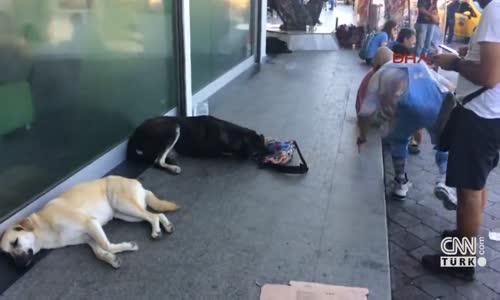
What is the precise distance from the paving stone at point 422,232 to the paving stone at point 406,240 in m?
0.04

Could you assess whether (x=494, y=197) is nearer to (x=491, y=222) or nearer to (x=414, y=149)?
(x=491, y=222)

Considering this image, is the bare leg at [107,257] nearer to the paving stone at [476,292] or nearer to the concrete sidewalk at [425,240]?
the concrete sidewalk at [425,240]

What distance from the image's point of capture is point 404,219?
380 centimetres

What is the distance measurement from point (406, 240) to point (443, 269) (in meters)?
0.45

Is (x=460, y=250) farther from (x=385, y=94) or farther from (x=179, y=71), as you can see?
(x=179, y=71)

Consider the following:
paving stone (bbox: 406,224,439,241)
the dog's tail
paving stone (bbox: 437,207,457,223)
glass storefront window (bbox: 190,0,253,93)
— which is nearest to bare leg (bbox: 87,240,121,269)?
the dog's tail

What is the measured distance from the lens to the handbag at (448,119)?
9.31 ft

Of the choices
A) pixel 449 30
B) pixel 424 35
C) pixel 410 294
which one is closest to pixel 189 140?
pixel 410 294

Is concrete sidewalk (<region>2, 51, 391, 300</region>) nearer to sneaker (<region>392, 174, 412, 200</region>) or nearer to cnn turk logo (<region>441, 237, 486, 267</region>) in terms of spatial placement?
sneaker (<region>392, 174, 412, 200</region>)

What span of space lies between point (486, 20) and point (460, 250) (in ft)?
4.75

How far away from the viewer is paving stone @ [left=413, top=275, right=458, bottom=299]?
2936 mm

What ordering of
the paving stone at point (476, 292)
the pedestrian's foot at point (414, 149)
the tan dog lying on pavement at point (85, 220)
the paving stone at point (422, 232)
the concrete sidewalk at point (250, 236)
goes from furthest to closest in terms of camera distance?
1. the pedestrian's foot at point (414, 149)
2. the paving stone at point (422, 232)
3. the paving stone at point (476, 292)
4. the tan dog lying on pavement at point (85, 220)
5. the concrete sidewalk at point (250, 236)

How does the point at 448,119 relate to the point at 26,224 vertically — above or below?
above

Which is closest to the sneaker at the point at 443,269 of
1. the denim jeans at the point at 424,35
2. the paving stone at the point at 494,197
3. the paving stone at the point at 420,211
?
the paving stone at the point at 420,211
